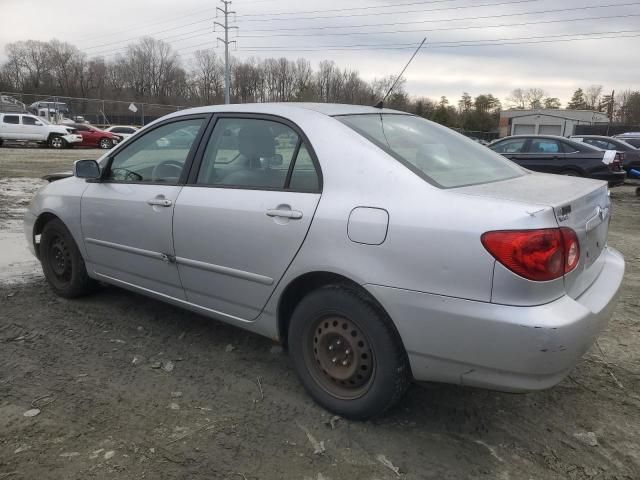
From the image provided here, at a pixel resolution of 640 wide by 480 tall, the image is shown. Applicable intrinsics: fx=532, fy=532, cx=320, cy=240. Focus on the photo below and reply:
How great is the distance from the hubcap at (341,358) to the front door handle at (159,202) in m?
1.29

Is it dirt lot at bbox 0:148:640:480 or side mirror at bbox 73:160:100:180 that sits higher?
side mirror at bbox 73:160:100:180

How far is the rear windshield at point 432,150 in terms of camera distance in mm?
2697

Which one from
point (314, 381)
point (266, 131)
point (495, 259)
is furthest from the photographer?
point (266, 131)

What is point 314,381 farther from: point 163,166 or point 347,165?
point 163,166

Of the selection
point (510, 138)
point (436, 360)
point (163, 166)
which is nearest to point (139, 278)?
point (163, 166)

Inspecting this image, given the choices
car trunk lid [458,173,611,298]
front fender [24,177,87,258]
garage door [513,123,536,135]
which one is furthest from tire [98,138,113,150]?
garage door [513,123,536,135]

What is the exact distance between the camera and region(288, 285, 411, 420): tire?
2.52m

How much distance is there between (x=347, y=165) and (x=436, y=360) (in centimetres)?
103

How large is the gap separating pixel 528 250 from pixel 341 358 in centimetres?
109

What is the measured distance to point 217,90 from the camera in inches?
3150

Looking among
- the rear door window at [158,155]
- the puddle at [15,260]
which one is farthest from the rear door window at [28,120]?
the rear door window at [158,155]

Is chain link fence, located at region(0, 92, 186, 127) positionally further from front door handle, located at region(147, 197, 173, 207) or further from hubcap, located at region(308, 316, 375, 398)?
hubcap, located at region(308, 316, 375, 398)

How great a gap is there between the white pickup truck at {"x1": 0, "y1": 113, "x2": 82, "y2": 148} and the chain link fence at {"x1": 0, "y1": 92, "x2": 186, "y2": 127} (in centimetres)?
1178

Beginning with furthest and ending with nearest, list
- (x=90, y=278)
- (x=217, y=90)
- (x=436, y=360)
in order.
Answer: (x=217, y=90) → (x=90, y=278) → (x=436, y=360)
